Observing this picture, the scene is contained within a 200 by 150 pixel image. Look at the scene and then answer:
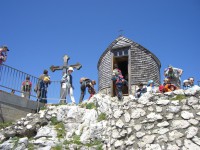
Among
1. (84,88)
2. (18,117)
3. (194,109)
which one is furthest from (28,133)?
(194,109)

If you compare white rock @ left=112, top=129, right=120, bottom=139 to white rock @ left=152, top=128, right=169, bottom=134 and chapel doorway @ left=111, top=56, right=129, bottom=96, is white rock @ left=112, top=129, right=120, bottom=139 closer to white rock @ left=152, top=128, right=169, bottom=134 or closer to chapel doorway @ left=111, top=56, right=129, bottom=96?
white rock @ left=152, top=128, right=169, bottom=134

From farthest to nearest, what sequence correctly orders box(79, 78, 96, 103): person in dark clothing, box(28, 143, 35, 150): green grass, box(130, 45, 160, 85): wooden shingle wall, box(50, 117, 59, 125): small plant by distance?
box(130, 45, 160, 85): wooden shingle wall → box(79, 78, 96, 103): person in dark clothing → box(50, 117, 59, 125): small plant → box(28, 143, 35, 150): green grass

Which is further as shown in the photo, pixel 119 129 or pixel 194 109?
pixel 119 129

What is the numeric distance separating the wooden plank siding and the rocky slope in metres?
6.55

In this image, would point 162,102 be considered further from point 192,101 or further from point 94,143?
point 94,143

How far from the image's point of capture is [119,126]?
8.38m

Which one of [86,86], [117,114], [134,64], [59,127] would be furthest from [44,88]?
[134,64]

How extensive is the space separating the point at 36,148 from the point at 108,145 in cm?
269

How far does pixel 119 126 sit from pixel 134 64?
949cm

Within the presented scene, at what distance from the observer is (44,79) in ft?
Answer: 43.7

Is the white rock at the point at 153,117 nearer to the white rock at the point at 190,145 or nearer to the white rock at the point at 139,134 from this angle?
the white rock at the point at 139,134

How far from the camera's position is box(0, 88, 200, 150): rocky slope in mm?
7320

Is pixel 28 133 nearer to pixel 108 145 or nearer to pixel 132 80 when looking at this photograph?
pixel 108 145

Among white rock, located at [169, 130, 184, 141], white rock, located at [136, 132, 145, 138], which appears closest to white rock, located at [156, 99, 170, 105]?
white rock, located at [169, 130, 184, 141]
